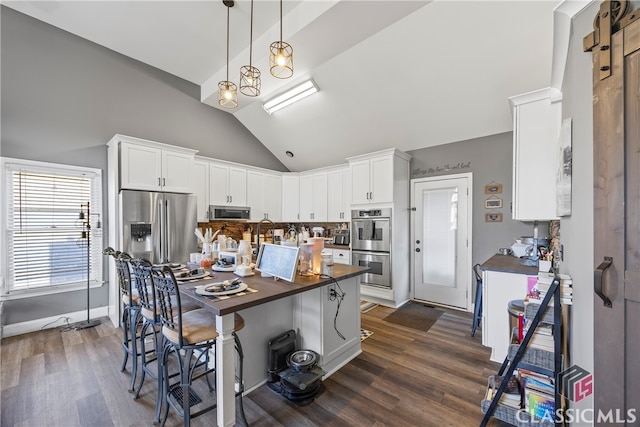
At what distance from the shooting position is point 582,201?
139 cm

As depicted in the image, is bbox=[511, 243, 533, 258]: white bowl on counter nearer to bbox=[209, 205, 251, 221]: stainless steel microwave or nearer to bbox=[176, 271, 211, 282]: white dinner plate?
bbox=[176, 271, 211, 282]: white dinner plate

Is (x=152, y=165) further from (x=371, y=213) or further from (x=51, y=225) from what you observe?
(x=371, y=213)

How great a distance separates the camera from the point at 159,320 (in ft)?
5.93

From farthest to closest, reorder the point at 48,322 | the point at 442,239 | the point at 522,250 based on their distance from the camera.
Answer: the point at 442,239 → the point at 48,322 → the point at 522,250

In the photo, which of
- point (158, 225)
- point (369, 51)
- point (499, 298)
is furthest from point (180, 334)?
point (369, 51)

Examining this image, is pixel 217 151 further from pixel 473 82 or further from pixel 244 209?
pixel 473 82

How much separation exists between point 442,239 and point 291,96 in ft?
11.0

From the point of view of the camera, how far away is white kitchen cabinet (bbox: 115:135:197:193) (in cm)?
338

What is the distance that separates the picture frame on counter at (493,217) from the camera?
367 cm

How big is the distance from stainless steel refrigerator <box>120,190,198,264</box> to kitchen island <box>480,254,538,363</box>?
389 centimetres

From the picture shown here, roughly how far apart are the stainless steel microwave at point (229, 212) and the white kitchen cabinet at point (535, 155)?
4198 millimetres

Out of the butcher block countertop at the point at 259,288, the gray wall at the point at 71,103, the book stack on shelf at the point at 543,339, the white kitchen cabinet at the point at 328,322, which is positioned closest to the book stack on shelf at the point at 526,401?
the book stack on shelf at the point at 543,339
